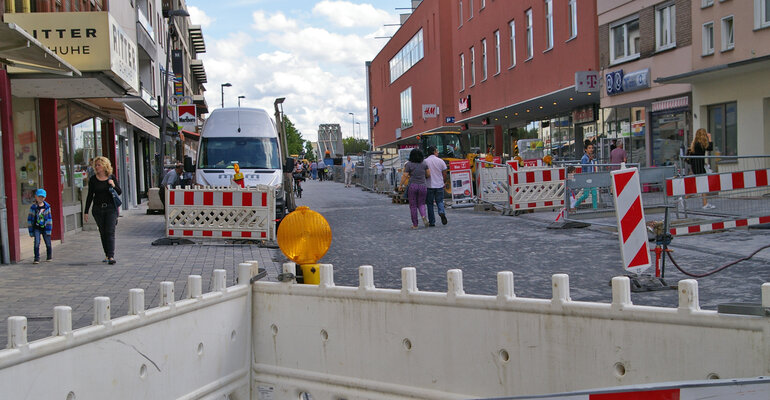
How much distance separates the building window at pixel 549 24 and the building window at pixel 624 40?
160 inches

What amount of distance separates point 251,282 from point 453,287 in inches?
59.6

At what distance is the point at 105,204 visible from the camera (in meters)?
12.4

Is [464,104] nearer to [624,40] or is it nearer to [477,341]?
[624,40]

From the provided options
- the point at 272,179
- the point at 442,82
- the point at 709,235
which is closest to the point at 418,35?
the point at 442,82

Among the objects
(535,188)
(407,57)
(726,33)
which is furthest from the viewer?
(407,57)

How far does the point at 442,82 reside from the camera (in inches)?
2099

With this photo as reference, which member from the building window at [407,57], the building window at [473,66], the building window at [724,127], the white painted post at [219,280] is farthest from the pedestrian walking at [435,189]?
the building window at [407,57]

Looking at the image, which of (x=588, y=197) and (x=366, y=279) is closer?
(x=366, y=279)

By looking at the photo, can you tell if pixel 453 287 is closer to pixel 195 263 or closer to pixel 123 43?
pixel 195 263

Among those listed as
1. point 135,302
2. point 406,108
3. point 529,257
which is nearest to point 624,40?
point 529,257

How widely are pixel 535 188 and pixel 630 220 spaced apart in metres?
11.9

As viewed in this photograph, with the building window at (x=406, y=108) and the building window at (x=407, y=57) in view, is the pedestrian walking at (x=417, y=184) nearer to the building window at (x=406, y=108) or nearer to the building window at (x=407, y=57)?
the building window at (x=407, y=57)

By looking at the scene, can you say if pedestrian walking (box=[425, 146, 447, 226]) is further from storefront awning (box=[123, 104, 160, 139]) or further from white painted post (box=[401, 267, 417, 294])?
white painted post (box=[401, 267, 417, 294])

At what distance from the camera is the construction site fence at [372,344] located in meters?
3.59
